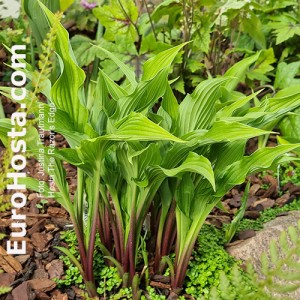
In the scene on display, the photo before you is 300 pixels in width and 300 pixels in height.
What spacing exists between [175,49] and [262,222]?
1150 mm

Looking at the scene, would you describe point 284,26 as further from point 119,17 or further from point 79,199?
point 79,199

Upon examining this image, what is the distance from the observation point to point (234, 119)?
1.98m

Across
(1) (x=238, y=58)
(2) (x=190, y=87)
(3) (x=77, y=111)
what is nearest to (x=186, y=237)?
(3) (x=77, y=111)

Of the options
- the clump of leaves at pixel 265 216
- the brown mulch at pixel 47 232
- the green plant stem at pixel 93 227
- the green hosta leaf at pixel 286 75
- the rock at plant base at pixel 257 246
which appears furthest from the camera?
the green hosta leaf at pixel 286 75

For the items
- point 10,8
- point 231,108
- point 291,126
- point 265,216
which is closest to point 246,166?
point 231,108

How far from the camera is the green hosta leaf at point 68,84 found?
6.35 feet

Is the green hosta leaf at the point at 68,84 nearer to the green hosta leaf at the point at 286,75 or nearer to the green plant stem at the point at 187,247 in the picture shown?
the green plant stem at the point at 187,247

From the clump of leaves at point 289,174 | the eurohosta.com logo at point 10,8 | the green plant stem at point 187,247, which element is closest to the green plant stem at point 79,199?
the green plant stem at point 187,247

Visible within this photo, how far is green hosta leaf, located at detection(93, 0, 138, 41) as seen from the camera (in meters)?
3.23

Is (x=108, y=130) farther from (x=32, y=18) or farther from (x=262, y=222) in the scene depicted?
(x=32, y=18)

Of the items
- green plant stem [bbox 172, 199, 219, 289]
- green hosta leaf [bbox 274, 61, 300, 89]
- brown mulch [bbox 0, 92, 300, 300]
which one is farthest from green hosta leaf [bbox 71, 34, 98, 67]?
green plant stem [bbox 172, 199, 219, 289]

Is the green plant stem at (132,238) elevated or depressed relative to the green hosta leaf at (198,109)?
depressed

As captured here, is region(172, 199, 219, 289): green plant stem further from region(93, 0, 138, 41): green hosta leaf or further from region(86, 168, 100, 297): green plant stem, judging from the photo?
region(93, 0, 138, 41): green hosta leaf

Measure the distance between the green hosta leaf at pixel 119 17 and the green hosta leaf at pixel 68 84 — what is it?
Answer: 1321mm
